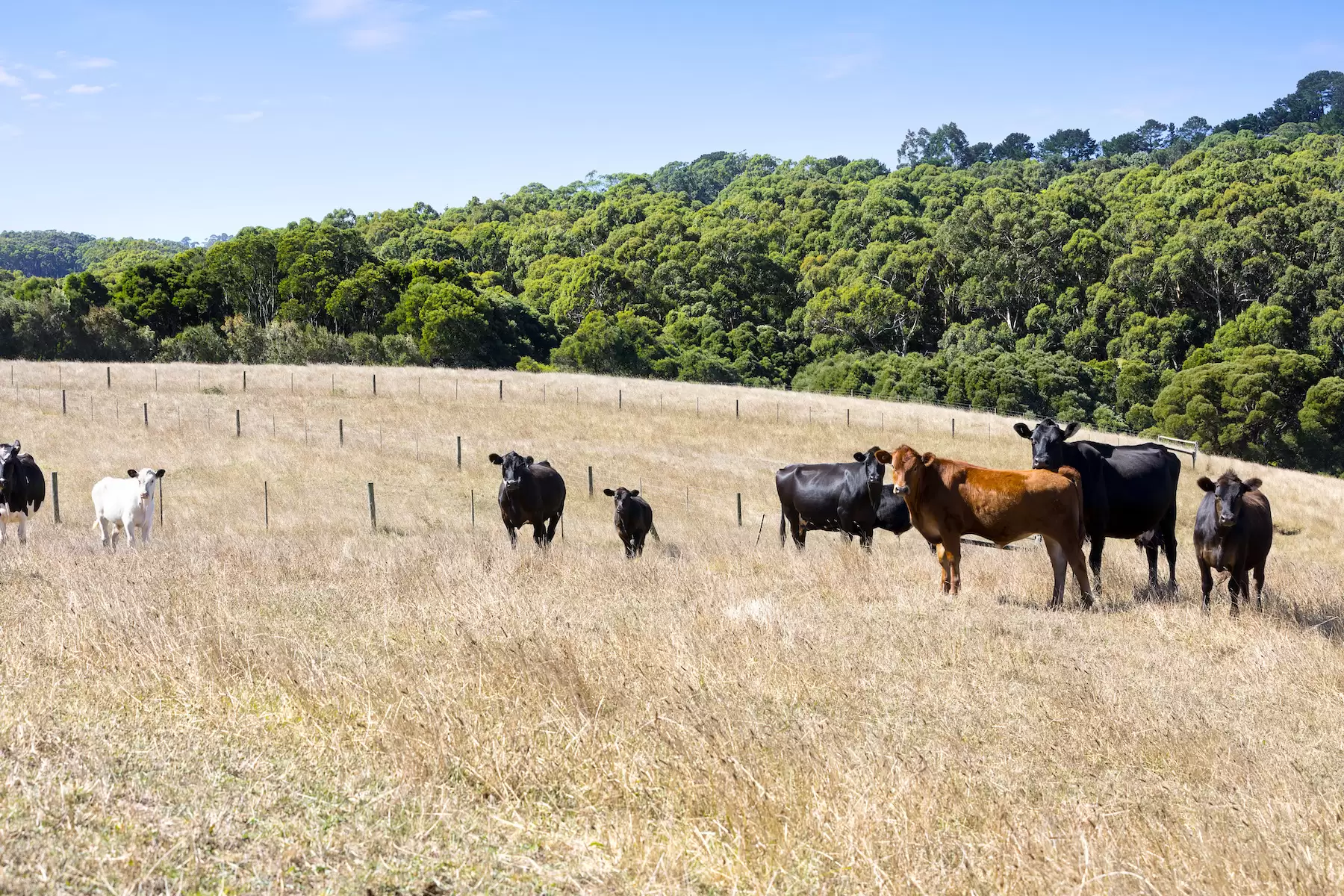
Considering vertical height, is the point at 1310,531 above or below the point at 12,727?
below

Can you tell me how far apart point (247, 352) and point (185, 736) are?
5847cm

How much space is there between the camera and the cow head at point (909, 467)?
11432mm

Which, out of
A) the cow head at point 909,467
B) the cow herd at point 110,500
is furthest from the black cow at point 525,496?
the cow head at point 909,467

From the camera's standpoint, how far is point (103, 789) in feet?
16.3

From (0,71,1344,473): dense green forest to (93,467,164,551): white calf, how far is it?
148 feet

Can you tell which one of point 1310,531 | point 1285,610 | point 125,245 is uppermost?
point 125,245

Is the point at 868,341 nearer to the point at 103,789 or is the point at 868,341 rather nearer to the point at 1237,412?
the point at 1237,412

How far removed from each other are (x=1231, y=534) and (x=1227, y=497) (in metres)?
0.50

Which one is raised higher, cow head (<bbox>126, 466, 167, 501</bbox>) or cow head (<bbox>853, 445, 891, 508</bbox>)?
cow head (<bbox>853, 445, 891, 508</bbox>)

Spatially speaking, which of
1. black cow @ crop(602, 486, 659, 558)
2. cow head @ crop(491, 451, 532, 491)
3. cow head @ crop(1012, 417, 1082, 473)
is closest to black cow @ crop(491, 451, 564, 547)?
cow head @ crop(491, 451, 532, 491)

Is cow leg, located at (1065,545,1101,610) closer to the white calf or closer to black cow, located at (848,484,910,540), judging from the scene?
black cow, located at (848,484,910,540)

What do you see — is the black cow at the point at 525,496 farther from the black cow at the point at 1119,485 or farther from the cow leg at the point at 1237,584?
the cow leg at the point at 1237,584

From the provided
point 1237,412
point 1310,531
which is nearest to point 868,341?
point 1237,412

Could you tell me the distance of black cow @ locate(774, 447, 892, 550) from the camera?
1673cm
